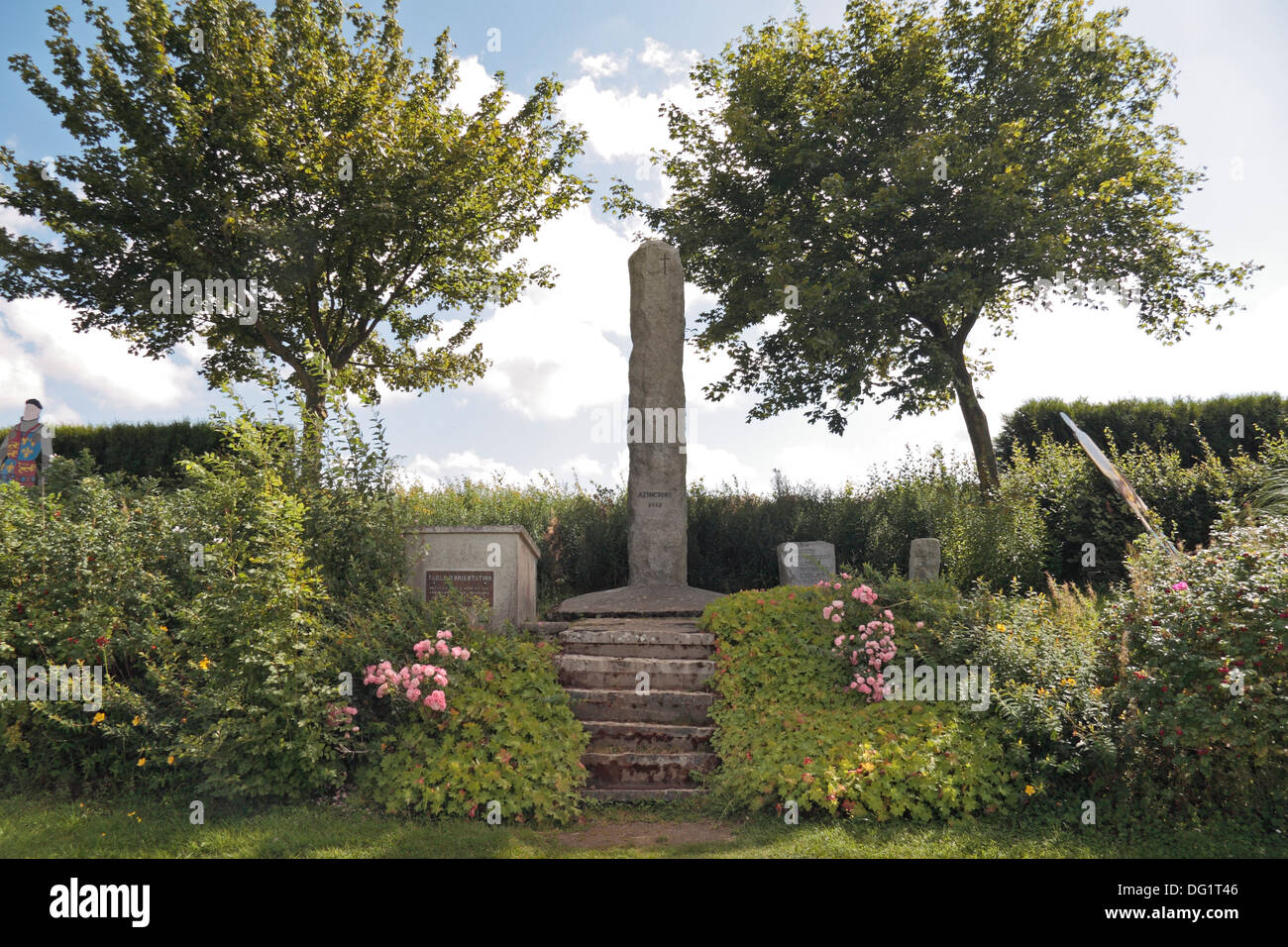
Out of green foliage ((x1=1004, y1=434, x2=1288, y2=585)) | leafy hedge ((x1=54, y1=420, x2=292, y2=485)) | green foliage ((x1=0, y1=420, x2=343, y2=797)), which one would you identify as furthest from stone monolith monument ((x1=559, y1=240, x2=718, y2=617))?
leafy hedge ((x1=54, y1=420, x2=292, y2=485))

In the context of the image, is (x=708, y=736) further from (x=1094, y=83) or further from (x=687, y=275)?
(x=1094, y=83)

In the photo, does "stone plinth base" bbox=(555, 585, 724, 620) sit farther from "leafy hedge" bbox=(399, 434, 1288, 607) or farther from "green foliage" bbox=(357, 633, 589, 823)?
"green foliage" bbox=(357, 633, 589, 823)

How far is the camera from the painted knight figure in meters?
12.6

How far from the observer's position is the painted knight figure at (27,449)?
1256cm

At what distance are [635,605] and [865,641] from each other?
10.8 feet

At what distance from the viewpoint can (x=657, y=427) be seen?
11.5 m

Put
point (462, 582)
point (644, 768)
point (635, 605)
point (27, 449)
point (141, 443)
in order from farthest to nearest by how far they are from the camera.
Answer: point (141, 443)
point (27, 449)
point (635, 605)
point (462, 582)
point (644, 768)

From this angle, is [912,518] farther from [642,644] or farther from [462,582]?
[462,582]

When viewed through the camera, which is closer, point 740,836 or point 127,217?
point 740,836

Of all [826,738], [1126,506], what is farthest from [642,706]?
[1126,506]

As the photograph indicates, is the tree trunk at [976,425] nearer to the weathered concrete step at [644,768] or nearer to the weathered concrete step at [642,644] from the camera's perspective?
the weathered concrete step at [642,644]
